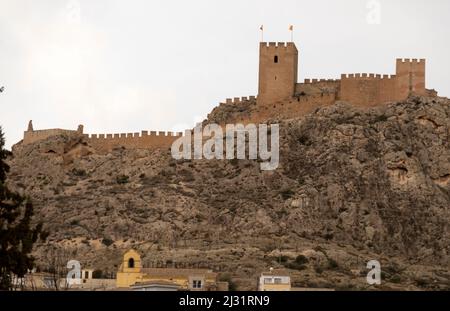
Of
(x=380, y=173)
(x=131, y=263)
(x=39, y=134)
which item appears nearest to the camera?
(x=131, y=263)

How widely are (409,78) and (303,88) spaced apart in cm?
637

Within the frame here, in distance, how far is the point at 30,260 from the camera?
3659 cm

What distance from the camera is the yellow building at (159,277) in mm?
57656

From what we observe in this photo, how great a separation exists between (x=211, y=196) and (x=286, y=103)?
7.15m

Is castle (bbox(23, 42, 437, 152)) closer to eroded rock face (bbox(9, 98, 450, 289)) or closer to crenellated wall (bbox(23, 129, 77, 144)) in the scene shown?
eroded rock face (bbox(9, 98, 450, 289))

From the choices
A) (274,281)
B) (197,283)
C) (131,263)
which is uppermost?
(131,263)

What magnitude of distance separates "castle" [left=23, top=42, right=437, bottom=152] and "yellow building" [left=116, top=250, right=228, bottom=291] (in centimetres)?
1477

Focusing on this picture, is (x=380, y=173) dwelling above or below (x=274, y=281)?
above

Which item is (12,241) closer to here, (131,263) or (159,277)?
(159,277)

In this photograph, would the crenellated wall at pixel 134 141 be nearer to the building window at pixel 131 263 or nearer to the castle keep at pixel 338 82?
the castle keep at pixel 338 82

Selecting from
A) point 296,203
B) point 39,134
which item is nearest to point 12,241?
point 296,203

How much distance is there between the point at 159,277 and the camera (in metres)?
60.1

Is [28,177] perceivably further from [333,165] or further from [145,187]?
[333,165]
